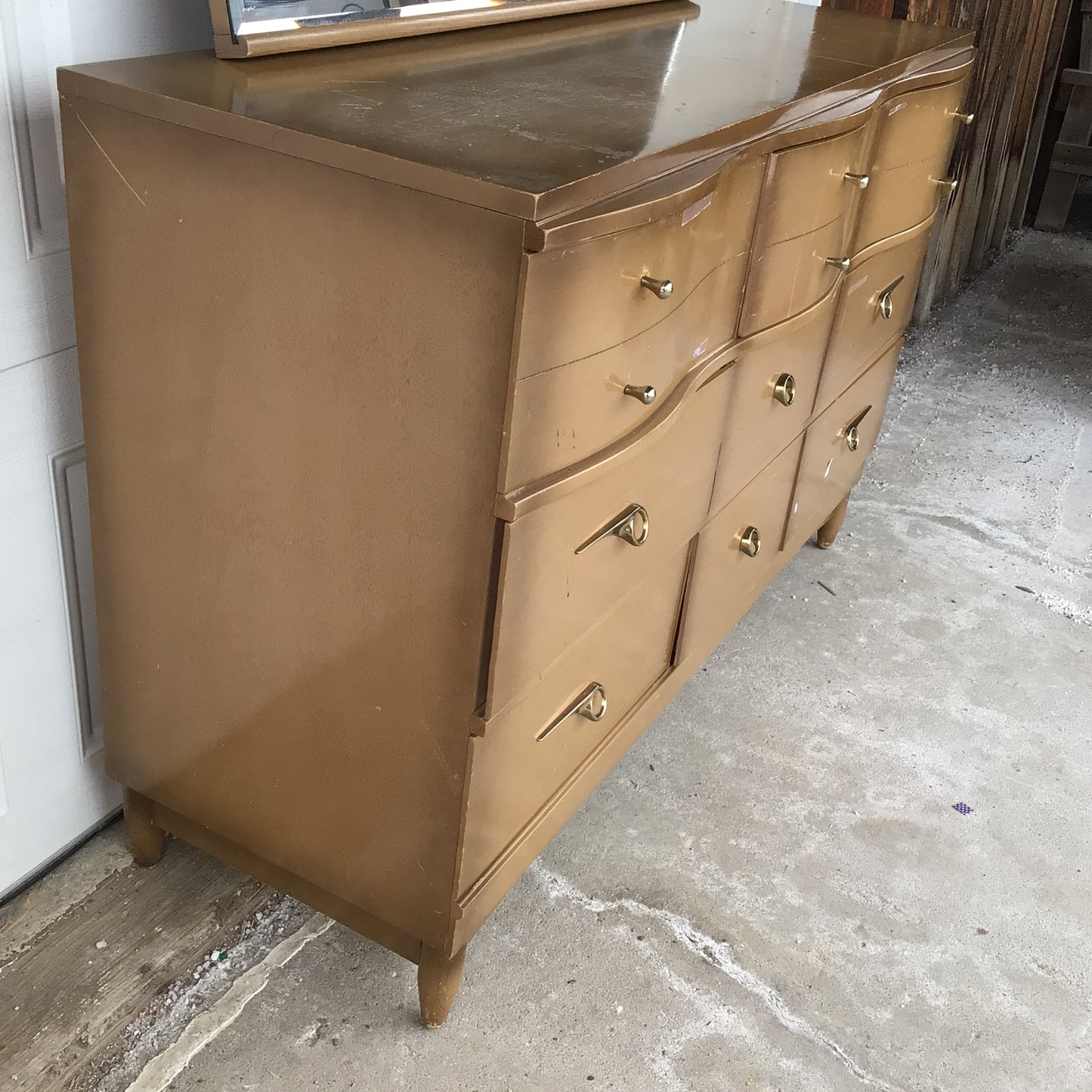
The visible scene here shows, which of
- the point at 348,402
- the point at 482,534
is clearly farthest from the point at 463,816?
the point at 348,402

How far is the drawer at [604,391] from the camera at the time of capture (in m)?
0.98

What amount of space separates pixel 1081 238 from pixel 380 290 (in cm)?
449

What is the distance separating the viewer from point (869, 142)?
1.56m

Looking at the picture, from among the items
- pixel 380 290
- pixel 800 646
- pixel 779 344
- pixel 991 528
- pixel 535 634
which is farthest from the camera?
pixel 991 528

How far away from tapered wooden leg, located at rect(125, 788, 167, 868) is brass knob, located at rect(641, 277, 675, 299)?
3.07ft

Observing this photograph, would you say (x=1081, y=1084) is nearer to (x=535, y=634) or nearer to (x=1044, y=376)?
(x=535, y=634)

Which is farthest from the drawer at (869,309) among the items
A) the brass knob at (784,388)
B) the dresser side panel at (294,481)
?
the dresser side panel at (294,481)

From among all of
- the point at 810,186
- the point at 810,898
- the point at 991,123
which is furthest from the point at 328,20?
the point at 991,123

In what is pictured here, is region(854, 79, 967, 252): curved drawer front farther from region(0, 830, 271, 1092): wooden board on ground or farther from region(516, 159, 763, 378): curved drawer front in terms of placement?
region(0, 830, 271, 1092): wooden board on ground

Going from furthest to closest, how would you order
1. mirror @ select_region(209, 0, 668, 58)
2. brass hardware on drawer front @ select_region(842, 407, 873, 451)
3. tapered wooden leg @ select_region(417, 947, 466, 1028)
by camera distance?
brass hardware on drawer front @ select_region(842, 407, 873, 451)
tapered wooden leg @ select_region(417, 947, 466, 1028)
mirror @ select_region(209, 0, 668, 58)

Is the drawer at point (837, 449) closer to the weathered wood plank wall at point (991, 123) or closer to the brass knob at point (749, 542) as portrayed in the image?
the brass knob at point (749, 542)

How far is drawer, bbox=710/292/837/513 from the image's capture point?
147 centimetres

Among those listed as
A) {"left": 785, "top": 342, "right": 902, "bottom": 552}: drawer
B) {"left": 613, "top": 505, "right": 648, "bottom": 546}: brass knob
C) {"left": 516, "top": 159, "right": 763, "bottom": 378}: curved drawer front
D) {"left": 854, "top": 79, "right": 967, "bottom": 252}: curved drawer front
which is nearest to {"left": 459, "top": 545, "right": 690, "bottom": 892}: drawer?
{"left": 613, "top": 505, "right": 648, "bottom": 546}: brass knob

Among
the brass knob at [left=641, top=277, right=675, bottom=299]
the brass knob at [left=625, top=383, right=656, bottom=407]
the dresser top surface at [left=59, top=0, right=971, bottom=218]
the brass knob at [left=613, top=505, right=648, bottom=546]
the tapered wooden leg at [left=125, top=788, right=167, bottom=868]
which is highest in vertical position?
the dresser top surface at [left=59, top=0, right=971, bottom=218]
